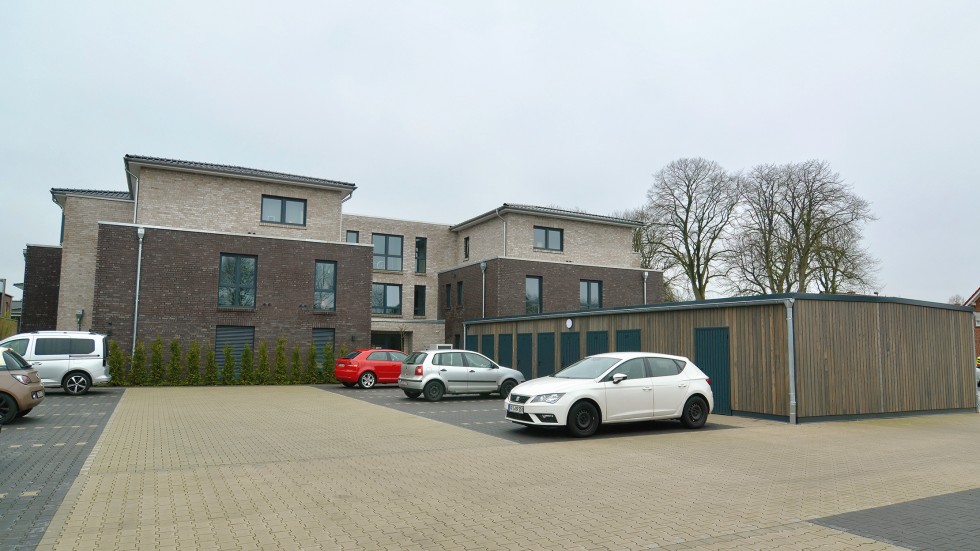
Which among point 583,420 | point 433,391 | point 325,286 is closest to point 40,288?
point 325,286

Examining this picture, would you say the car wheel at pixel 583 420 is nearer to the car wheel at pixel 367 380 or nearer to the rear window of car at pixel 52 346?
the car wheel at pixel 367 380

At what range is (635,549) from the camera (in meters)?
5.25

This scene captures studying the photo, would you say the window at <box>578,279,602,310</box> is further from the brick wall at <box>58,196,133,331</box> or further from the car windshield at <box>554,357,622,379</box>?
the brick wall at <box>58,196,133,331</box>

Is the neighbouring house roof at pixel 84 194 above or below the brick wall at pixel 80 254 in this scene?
above

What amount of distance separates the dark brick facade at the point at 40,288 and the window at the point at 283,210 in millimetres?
9865

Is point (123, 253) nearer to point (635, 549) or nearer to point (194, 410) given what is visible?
point (194, 410)

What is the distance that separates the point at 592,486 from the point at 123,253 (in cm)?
2189

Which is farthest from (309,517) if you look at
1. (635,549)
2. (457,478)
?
(635,549)

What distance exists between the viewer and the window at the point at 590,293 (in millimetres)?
32625

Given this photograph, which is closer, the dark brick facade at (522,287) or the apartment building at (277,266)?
the apartment building at (277,266)

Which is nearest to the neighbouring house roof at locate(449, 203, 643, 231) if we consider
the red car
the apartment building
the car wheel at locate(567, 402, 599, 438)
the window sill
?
the apartment building

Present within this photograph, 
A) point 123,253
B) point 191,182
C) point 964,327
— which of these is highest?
point 191,182

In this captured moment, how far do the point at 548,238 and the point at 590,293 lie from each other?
346 cm

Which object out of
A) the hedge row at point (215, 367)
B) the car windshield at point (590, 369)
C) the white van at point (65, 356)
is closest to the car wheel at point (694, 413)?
the car windshield at point (590, 369)
